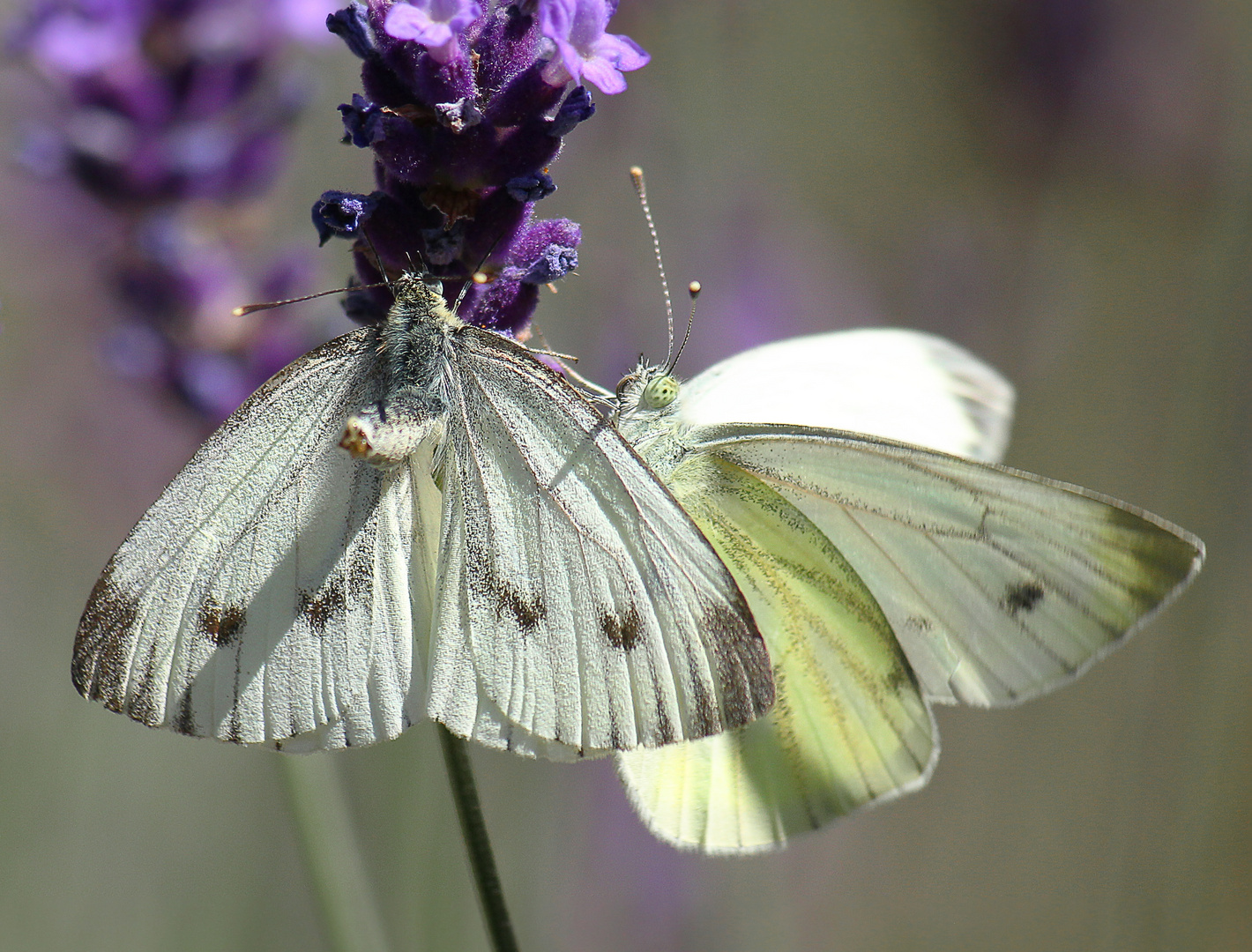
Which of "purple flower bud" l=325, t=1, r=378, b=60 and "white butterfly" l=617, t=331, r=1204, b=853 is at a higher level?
"purple flower bud" l=325, t=1, r=378, b=60

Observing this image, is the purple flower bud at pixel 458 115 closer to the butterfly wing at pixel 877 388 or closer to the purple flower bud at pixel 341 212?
the purple flower bud at pixel 341 212

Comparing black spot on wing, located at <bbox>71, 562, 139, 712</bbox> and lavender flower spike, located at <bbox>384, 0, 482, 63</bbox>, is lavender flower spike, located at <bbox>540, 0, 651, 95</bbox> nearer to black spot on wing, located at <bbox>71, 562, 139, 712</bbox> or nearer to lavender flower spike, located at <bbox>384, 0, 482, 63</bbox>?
lavender flower spike, located at <bbox>384, 0, 482, 63</bbox>

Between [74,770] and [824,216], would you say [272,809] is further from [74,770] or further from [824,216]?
[824,216]

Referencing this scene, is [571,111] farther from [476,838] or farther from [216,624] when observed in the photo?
[476,838]

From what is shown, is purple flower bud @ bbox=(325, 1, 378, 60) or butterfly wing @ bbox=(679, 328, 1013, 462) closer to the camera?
purple flower bud @ bbox=(325, 1, 378, 60)

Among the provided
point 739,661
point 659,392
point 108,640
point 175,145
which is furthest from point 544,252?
point 175,145

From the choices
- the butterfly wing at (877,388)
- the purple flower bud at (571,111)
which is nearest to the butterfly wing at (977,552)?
the butterfly wing at (877,388)

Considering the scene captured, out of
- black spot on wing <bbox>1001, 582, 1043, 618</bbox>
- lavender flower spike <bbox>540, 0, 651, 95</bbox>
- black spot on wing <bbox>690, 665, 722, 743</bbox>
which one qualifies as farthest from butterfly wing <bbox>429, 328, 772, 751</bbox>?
black spot on wing <bbox>1001, 582, 1043, 618</bbox>

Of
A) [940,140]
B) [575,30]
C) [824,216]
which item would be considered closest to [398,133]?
[575,30]
